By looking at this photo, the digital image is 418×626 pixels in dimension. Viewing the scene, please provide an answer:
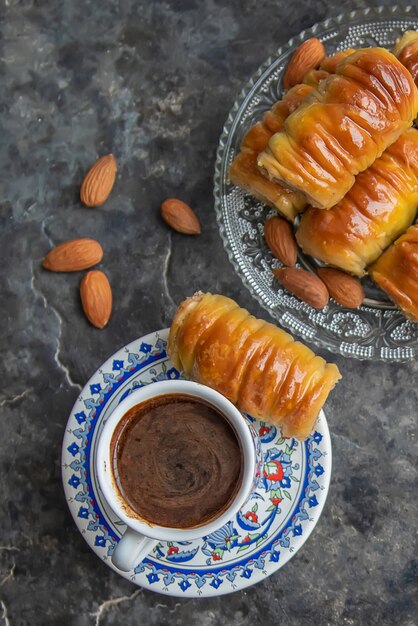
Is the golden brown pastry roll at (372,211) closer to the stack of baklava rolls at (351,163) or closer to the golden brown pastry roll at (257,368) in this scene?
the stack of baklava rolls at (351,163)

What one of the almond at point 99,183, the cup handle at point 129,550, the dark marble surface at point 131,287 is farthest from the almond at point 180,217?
the cup handle at point 129,550

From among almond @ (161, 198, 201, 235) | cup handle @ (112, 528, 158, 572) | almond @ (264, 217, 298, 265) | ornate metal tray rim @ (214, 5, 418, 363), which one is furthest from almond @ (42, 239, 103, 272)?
cup handle @ (112, 528, 158, 572)

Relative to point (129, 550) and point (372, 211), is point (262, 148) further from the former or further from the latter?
point (129, 550)

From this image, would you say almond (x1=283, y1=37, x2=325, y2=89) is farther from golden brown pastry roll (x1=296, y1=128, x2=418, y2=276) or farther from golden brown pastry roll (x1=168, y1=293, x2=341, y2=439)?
golden brown pastry roll (x1=168, y1=293, x2=341, y2=439)

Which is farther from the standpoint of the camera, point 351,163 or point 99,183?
point 99,183

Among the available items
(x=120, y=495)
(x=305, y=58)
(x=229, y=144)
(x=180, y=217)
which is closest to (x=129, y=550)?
(x=120, y=495)
